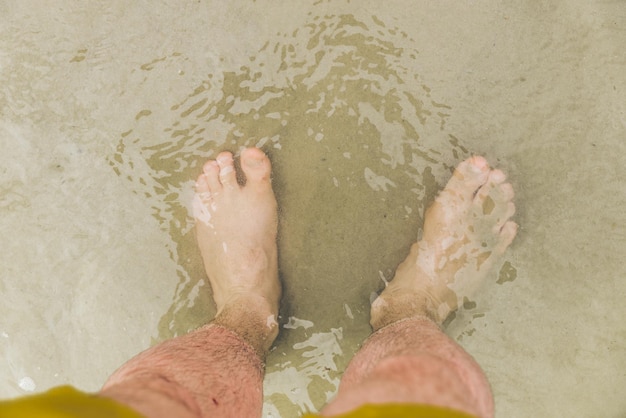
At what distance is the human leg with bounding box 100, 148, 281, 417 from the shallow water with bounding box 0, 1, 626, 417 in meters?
0.06

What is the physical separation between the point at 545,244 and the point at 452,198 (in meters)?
0.34

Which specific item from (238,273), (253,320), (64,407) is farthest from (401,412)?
(238,273)

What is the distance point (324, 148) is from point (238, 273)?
502mm

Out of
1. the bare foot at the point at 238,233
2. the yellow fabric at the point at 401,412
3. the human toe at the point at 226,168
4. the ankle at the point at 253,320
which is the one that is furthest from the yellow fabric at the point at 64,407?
the human toe at the point at 226,168

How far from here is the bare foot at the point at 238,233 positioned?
1.66 metres

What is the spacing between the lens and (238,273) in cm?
169

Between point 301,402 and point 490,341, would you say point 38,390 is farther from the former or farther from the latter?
point 490,341

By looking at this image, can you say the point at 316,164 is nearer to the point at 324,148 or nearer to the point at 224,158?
the point at 324,148

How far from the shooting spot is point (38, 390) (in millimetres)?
1718

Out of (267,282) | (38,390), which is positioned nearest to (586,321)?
(267,282)

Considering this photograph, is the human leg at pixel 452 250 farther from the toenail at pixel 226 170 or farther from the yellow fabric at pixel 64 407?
the yellow fabric at pixel 64 407

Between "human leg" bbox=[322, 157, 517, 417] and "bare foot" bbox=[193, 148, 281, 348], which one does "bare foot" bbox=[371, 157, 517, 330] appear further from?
"bare foot" bbox=[193, 148, 281, 348]

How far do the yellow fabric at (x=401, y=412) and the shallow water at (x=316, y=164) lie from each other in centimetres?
85

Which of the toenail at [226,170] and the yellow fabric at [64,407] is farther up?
the yellow fabric at [64,407]
